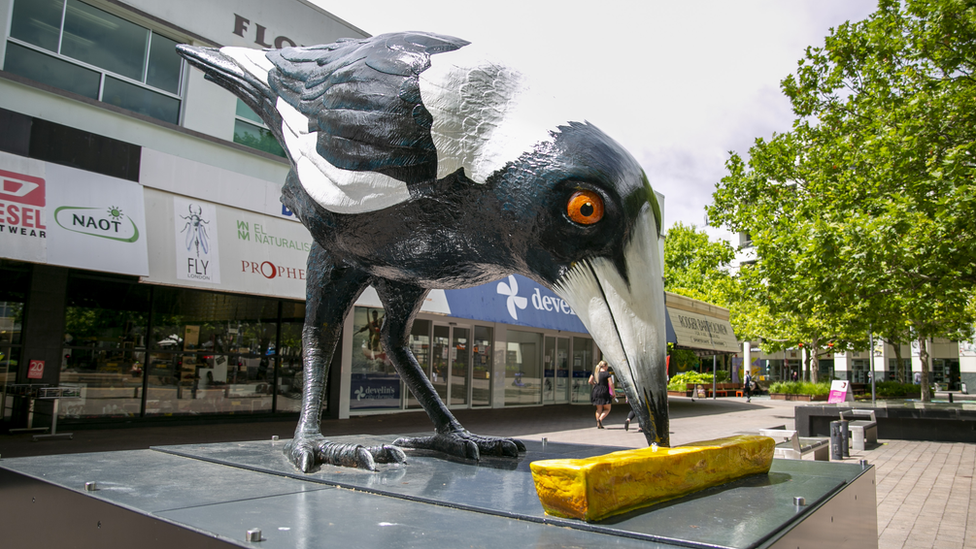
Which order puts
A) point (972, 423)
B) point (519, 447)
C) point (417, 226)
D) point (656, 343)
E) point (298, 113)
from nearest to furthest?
point (656, 343)
point (417, 226)
point (298, 113)
point (519, 447)
point (972, 423)

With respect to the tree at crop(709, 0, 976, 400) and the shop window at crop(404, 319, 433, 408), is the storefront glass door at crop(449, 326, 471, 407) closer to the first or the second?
the shop window at crop(404, 319, 433, 408)

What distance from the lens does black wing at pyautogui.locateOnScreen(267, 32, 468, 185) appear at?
89.5 inches

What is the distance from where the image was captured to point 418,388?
3.41m

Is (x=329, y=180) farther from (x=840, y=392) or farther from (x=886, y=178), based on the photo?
(x=840, y=392)

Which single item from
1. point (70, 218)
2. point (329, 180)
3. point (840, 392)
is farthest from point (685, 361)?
point (329, 180)

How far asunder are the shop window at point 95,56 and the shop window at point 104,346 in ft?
9.55

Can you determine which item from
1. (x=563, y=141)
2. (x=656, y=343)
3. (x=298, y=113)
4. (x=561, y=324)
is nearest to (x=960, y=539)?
(x=656, y=343)

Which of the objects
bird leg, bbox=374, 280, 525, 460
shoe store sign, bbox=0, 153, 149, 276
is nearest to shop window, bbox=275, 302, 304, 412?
shoe store sign, bbox=0, 153, 149, 276

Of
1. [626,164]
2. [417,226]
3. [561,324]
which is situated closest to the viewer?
[626,164]

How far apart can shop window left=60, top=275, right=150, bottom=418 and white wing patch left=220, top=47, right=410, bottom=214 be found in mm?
8626

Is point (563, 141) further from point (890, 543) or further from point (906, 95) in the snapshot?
point (906, 95)

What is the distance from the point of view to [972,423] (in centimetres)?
1169

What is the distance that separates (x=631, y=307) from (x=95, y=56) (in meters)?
10.5

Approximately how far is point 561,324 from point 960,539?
373 inches
